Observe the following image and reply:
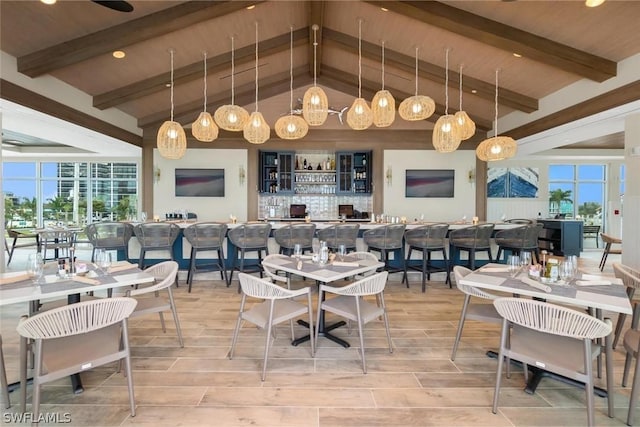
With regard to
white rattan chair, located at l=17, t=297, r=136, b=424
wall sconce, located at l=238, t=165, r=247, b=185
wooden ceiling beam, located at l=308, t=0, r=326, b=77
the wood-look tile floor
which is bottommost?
the wood-look tile floor

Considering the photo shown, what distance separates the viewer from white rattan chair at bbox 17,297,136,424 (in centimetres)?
183

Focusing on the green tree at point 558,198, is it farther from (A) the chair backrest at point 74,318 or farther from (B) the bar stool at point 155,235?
(A) the chair backrest at point 74,318

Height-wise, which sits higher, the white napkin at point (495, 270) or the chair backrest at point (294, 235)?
the chair backrest at point (294, 235)

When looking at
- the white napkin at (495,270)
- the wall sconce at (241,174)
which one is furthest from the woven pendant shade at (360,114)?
the wall sconce at (241,174)

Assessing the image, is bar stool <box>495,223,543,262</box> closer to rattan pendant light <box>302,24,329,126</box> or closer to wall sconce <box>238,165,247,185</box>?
rattan pendant light <box>302,24,329,126</box>

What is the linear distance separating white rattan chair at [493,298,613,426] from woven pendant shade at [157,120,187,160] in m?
4.80

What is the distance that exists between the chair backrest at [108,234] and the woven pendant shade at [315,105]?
3328 mm

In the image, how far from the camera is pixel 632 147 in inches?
186

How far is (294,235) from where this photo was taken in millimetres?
5113

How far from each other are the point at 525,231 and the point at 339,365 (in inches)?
164

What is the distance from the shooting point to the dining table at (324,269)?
287 centimetres

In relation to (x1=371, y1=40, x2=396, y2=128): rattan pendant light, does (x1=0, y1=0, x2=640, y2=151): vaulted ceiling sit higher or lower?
higher

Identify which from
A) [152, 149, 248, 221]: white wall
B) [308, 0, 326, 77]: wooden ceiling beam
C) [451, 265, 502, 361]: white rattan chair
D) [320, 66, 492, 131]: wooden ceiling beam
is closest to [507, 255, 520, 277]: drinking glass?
[451, 265, 502, 361]: white rattan chair

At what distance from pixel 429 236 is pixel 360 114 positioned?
2178 millimetres
